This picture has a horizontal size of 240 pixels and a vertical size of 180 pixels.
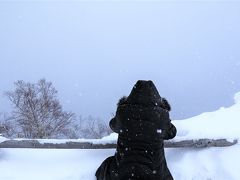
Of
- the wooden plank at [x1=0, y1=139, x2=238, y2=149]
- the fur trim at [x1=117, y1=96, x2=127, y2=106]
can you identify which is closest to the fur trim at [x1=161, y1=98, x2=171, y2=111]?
the fur trim at [x1=117, y1=96, x2=127, y2=106]

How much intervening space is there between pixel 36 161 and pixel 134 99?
6.54 ft

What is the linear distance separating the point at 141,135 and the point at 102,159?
4.44 ft

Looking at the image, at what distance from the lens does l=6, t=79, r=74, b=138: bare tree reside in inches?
1345

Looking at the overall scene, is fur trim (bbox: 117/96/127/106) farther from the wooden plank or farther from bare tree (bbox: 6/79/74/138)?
bare tree (bbox: 6/79/74/138)

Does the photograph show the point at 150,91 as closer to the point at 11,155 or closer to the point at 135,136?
the point at 135,136

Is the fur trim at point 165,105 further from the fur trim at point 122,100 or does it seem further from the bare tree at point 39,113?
the bare tree at point 39,113

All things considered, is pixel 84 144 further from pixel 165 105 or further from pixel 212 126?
pixel 212 126

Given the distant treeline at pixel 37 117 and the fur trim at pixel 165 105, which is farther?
the distant treeline at pixel 37 117

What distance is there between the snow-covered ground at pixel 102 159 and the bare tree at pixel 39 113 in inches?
1082

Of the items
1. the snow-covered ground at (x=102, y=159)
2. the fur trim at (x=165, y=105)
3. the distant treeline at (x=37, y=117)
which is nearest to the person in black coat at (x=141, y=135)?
the fur trim at (x=165, y=105)

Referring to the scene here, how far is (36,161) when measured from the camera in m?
6.11

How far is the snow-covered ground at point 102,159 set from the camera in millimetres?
5801

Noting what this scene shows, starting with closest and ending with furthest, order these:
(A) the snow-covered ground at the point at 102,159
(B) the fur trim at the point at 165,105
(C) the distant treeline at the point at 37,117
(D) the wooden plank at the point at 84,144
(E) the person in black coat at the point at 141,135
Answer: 1. (E) the person in black coat at the point at 141,135
2. (B) the fur trim at the point at 165,105
3. (A) the snow-covered ground at the point at 102,159
4. (D) the wooden plank at the point at 84,144
5. (C) the distant treeline at the point at 37,117

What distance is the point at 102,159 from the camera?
607 cm
